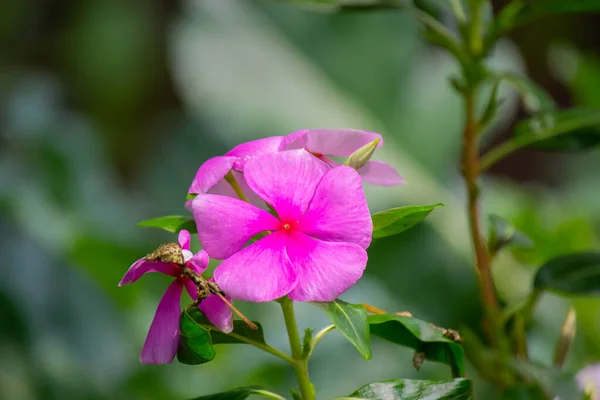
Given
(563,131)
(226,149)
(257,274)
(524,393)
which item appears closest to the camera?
(257,274)

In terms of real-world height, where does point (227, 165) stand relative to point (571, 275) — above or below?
above

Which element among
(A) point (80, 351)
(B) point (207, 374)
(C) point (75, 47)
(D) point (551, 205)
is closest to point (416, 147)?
(D) point (551, 205)

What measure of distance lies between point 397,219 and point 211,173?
0.29ft

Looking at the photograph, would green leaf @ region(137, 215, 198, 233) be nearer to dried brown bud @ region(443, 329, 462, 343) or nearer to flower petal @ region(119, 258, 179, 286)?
flower petal @ region(119, 258, 179, 286)

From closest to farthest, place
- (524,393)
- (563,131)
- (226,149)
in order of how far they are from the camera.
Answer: (524,393) < (563,131) < (226,149)

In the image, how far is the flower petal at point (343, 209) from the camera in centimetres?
30

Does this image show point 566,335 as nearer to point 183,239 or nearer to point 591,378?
point 591,378

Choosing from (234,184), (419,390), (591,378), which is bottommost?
(591,378)

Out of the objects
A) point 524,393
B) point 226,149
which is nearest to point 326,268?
point 524,393

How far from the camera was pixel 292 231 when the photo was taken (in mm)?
317

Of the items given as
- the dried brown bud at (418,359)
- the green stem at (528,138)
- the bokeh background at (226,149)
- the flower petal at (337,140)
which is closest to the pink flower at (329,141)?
the flower petal at (337,140)

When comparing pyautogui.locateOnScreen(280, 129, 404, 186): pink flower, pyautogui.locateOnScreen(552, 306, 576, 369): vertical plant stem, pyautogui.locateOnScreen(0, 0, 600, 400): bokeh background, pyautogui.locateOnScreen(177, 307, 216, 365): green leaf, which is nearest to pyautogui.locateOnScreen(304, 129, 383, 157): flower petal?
pyautogui.locateOnScreen(280, 129, 404, 186): pink flower

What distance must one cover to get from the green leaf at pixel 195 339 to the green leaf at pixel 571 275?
1.00ft

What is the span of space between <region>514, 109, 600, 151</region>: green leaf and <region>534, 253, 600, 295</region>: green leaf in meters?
0.09
